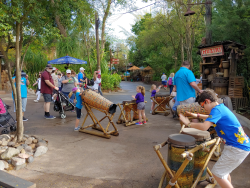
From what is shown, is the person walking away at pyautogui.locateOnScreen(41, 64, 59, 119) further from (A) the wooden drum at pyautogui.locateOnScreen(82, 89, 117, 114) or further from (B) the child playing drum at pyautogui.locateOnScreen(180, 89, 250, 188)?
(B) the child playing drum at pyautogui.locateOnScreen(180, 89, 250, 188)

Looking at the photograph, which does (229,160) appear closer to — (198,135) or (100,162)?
(198,135)

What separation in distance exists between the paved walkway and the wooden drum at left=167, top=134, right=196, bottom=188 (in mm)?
630

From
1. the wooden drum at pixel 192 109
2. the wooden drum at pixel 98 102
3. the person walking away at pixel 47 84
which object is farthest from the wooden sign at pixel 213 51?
the person walking away at pixel 47 84

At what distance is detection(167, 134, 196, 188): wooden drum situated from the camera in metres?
2.74

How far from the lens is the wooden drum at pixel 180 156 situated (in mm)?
2736

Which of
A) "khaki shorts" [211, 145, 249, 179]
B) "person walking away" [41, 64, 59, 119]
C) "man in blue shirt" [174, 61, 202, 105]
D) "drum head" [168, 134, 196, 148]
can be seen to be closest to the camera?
"khaki shorts" [211, 145, 249, 179]

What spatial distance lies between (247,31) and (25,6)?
8.03m

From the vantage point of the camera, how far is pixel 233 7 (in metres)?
8.89

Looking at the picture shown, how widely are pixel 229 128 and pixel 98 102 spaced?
11.5ft

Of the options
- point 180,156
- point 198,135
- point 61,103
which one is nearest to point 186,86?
point 198,135

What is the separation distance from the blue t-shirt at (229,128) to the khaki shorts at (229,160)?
6 cm

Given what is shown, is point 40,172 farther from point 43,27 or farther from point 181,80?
point 181,80

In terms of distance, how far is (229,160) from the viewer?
102 inches

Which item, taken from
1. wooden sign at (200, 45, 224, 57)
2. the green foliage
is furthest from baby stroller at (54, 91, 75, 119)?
the green foliage
